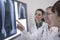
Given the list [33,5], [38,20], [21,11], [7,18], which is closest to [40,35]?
[38,20]

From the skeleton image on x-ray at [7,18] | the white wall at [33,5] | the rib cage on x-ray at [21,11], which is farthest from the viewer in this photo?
the white wall at [33,5]

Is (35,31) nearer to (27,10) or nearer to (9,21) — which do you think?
(27,10)

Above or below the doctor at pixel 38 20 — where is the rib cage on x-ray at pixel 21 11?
above

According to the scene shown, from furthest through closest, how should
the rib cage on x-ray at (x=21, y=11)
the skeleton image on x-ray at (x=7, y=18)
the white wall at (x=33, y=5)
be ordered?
the white wall at (x=33, y=5)
the rib cage on x-ray at (x=21, y=11)
the skeleton image on x-ray at (x=7, y=18)

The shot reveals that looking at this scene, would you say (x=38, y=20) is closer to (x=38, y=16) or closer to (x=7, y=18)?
Result: (x=38, y=16)

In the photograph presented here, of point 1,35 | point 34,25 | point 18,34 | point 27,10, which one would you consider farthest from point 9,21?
point 34,25

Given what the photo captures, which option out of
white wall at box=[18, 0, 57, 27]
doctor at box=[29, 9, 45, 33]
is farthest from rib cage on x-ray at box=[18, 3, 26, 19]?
doctor at box=[29, 9, 45, 33]

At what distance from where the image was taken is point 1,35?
1216mm

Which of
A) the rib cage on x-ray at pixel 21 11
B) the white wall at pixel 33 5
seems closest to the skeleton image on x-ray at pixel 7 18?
the rib cage on x-ray at pixel 21 11

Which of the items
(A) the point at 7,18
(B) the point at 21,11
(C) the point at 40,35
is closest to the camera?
(A) the point at 7,18

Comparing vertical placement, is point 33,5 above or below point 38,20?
above

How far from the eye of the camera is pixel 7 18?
1.28 metres

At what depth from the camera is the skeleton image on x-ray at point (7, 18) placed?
1209 mm

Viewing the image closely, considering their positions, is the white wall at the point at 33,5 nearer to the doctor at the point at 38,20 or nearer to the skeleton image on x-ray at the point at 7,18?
the doctor at the point at 38,20
